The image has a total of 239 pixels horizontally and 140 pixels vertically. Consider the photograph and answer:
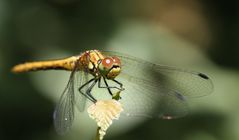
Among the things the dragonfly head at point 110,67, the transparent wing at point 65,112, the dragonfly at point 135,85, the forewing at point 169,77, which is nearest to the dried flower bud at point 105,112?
the transparent wing at point 65,112

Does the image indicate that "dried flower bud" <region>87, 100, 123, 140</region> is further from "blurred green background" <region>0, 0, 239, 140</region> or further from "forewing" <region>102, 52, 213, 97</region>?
"blurred green background" <region>0, 0, 239, 140</region>

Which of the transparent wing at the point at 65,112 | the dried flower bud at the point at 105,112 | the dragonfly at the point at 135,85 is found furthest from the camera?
the dragonfly at the point at 135,85

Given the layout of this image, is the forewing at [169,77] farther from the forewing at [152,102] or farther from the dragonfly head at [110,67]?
the dragonfly head at [110,67]

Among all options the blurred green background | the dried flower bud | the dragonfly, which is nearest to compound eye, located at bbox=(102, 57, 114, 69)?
the dragonfly

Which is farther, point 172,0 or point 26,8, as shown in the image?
point 172,0

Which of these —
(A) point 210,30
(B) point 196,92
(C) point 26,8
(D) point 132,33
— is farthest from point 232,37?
(B) point 196,92

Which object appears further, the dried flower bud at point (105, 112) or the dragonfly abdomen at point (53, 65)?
the dragonfly abdomen at point (53, 65)

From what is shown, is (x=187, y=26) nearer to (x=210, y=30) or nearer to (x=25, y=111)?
(x=210, y=30)
